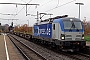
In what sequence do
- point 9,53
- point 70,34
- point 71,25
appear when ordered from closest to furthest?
point 70,34
point 71,25
point 9,53

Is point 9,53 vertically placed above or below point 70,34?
below

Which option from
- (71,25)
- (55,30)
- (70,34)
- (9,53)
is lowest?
(9,53)

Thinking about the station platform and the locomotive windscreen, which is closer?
the station platform

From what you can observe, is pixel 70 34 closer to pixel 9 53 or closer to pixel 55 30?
pixel 55 30

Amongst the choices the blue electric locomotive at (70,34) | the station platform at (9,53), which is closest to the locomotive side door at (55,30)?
the blue electric locomotive at (70,34)

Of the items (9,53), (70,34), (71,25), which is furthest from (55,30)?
(9,53)

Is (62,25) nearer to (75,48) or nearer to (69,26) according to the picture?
(69,26)

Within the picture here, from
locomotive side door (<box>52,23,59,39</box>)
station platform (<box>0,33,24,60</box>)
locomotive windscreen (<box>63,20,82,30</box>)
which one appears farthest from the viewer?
locomotive side door (<box>52,23,59,39</box>)

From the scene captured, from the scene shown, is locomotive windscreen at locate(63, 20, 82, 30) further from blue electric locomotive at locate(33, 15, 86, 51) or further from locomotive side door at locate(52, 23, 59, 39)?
locomotive side door at locate(52, 23, 59, 39)

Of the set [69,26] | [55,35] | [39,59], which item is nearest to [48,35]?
[55,35]

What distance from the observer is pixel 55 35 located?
2127cm

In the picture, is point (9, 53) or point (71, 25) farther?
point (9, 53)

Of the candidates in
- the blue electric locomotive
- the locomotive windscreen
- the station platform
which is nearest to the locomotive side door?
the blue electric locomotive

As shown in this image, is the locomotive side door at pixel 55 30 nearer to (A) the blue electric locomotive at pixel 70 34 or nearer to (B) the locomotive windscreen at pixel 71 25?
(A) the blue electric locomotive at pixel 70 34
